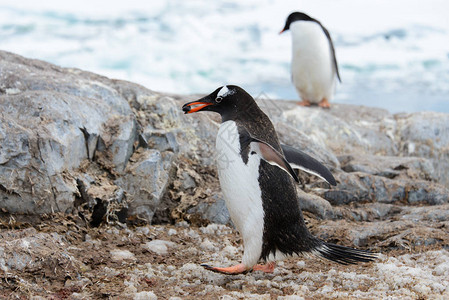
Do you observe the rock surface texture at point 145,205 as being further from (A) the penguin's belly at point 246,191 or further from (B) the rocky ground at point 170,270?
(A) the penguin's belly at point 246,191

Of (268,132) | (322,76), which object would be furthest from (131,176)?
(322,76)

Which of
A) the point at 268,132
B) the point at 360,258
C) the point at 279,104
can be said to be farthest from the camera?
the point at 279,104

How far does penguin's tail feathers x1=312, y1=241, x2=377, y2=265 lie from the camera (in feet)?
11.5

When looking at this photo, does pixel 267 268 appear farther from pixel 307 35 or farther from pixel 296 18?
pixel 296 18

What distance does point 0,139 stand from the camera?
402 cm

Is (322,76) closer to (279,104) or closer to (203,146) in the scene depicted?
(279,104)

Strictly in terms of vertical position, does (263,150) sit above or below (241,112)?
below

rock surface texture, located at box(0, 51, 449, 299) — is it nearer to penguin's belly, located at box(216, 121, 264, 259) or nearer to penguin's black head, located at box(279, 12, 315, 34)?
penguin's belly, located at box(216, 121, 264, 259)

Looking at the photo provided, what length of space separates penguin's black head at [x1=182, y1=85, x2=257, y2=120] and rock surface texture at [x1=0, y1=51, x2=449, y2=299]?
1.14 feet

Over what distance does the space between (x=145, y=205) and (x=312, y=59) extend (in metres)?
5.75

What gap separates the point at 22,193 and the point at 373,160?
4.54 meters

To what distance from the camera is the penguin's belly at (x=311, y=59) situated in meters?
9.44

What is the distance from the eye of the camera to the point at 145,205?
15.6 feet

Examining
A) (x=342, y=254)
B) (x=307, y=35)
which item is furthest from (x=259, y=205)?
(x=307, y=35)
